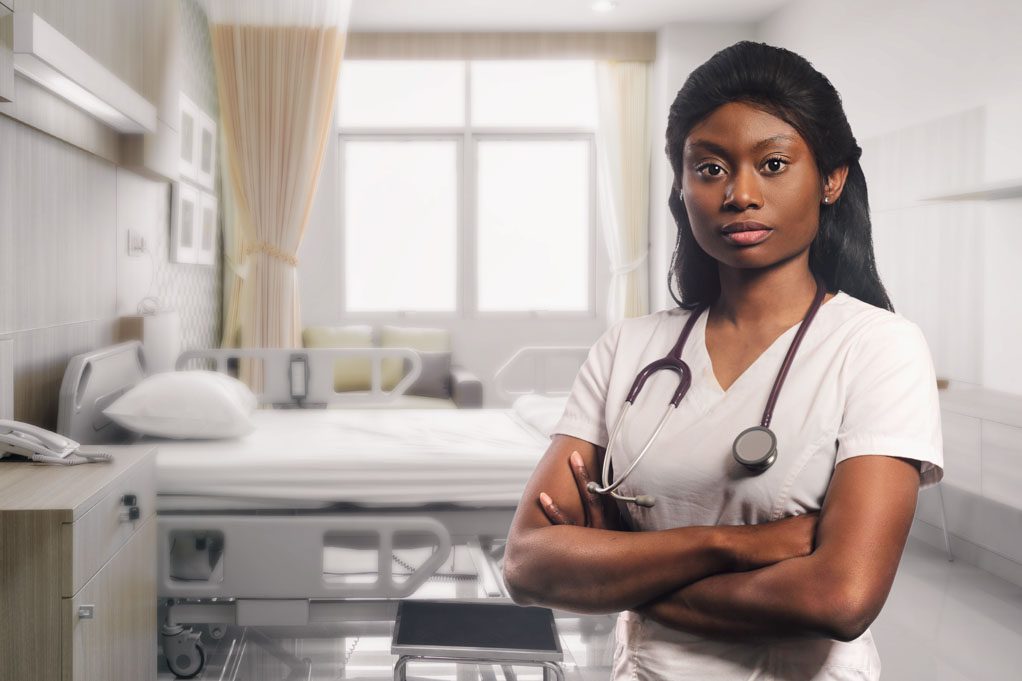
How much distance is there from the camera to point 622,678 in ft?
3.11

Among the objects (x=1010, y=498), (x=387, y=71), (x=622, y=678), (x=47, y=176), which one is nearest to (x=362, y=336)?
(x=387, y=71)

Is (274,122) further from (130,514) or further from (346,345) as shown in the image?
(130,514)

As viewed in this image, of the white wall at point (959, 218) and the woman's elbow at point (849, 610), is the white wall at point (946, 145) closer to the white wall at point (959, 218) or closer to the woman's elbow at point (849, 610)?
the white wall at point (959, 218)

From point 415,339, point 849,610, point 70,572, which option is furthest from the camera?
point 415,339

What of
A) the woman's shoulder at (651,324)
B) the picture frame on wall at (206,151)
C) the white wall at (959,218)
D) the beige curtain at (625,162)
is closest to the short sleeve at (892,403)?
the woman's shoulder at (651,324)

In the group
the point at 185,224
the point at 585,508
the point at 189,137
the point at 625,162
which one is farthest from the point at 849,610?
the point at 625,162

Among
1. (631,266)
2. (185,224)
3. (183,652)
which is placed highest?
(185,224)

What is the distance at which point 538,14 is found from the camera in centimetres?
566

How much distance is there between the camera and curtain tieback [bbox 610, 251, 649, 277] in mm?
6156

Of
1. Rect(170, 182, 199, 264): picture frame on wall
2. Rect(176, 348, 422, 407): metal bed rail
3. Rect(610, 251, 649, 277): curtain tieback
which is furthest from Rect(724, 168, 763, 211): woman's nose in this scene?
Rect(610, 251, 649, 277): curtain tieback

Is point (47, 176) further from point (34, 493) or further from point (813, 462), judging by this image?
point (813, 462)

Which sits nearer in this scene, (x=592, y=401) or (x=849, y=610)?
(x=849, y=610)

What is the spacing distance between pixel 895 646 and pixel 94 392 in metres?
2.56

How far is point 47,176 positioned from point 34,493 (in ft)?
3.74
